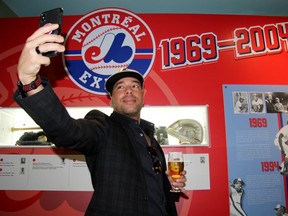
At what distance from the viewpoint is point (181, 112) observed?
2.50 metres

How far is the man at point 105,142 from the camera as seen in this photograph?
0.78 metres

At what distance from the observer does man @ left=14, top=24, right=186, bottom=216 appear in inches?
30.8

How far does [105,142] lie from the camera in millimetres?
1323

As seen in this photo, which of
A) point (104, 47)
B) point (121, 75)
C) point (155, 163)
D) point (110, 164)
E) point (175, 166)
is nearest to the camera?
point (110, 164)

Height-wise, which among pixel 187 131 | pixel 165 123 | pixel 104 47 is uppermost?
→ pixel 104 47

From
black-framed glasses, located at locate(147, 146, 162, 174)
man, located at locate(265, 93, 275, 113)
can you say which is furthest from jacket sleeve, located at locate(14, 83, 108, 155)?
man, located at locate(265, 93, 275, 113)

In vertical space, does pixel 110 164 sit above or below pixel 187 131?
below

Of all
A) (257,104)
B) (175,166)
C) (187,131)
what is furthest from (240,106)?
(175,166)

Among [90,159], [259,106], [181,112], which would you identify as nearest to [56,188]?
[90,159]

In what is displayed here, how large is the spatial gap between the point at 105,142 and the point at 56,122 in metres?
0.49

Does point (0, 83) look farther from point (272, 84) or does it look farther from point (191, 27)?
point (272, 84)

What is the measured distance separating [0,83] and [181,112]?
199 centimetres

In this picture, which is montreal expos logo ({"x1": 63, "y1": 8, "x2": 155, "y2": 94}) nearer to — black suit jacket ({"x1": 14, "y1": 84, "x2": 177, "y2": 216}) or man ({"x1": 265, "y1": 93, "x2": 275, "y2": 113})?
black suit jacket ({"x1": 14, "y1": 84, "x2": 177, "y2": 216})

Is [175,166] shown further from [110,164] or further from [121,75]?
[121,75]
